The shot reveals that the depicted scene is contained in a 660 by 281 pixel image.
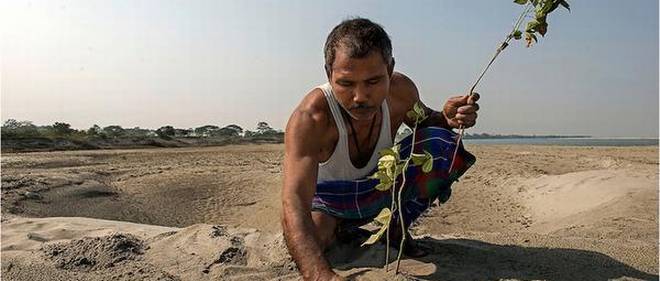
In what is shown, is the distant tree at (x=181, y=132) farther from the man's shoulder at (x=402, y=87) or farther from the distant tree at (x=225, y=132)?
the man's shoulder at (x=402, y=87)

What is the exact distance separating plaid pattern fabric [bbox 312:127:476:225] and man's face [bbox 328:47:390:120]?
19.4 inches

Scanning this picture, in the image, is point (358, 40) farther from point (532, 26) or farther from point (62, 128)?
point (62, 128)

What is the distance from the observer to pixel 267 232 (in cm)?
312

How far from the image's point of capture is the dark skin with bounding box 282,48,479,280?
199 cm

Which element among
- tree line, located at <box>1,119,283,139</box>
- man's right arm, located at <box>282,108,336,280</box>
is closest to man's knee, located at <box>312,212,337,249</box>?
man's right arm, located at <box>282,108,336,280</box>

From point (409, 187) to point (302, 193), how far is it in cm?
72

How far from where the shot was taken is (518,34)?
1937 millimetres

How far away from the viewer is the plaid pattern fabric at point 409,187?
255cm

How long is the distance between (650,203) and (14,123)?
93.3 feet

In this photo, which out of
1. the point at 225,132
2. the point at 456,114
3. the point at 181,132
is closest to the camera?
the point at 456,114

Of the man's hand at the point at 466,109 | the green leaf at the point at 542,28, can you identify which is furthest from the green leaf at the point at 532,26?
the man's hand at the point at 466,109

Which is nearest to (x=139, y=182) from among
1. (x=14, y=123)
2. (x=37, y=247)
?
(x=37, y=247)

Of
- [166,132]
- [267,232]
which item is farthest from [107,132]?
[267,232]

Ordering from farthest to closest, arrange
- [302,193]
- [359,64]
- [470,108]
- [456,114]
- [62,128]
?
[62,128], [456,114], [470,108], [302,193], [359,64]
